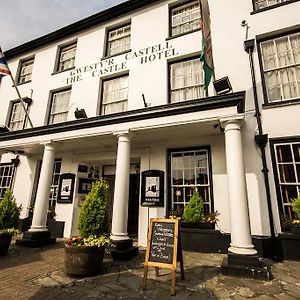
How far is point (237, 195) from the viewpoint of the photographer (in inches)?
207

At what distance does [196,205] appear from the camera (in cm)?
709

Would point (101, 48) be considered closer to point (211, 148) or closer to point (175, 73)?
point (175, 73)

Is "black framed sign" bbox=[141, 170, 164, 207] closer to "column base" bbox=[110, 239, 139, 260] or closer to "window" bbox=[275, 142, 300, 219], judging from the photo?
"column base" bbox=[110, 239, 139, 260]

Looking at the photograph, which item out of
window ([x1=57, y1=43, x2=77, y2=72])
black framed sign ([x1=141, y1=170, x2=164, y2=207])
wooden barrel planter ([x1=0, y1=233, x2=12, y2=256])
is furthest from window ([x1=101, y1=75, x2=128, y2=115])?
wooden barrel planter ([x1=0, y1=233, x2=12, y2=256])

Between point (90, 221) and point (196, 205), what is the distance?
133 inches

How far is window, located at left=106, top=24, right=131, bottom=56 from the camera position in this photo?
10.5 metres

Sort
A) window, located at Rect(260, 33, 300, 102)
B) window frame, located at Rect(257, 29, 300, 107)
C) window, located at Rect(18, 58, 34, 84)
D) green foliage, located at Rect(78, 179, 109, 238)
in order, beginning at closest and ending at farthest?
green foliage, located at Rect(78, 179, 109, 238), window frame, located at Rect(257, 29, 300, 107), window, located at Rect(260, 33, 300, 102), window, located at Rect(18, 58, 34, 84)

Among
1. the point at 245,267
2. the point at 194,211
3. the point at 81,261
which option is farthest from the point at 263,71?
the point at 81,261

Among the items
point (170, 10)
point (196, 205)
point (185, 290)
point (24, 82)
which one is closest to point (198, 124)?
point (196, 205)

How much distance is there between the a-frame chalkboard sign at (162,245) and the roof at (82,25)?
999 cm

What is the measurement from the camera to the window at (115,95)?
949 centimetres

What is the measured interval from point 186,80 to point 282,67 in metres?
3.26

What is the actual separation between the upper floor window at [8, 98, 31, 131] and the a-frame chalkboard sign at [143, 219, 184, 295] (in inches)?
400

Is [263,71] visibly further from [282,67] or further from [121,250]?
[121,250]
